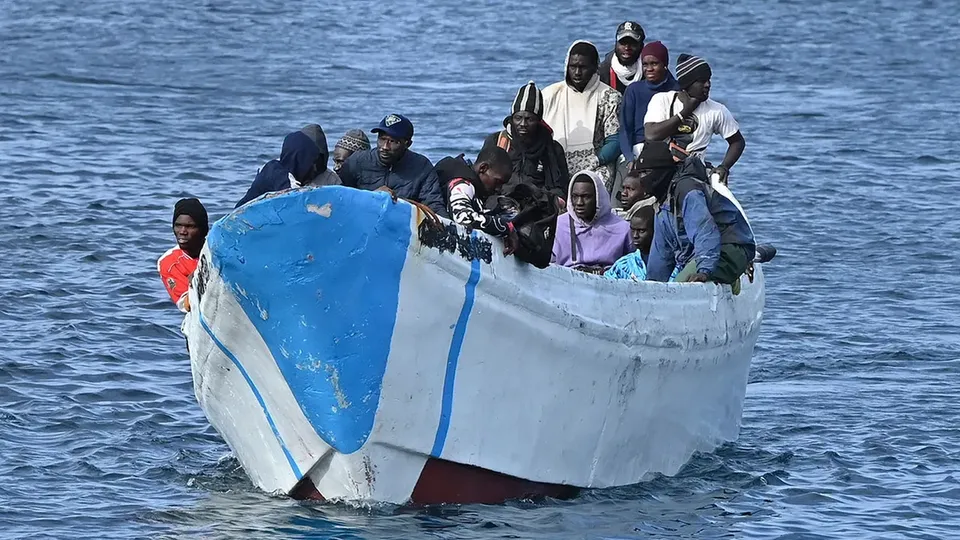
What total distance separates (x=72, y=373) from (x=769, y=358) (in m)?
6.34

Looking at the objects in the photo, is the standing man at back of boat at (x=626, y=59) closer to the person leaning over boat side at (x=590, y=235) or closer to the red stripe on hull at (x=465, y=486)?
the person leaning over boat side at (x=590, y=235)

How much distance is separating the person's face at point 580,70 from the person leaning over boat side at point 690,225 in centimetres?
232

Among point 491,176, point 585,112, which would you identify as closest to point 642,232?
point 491,176

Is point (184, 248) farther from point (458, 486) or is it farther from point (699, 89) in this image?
point (699, 89)

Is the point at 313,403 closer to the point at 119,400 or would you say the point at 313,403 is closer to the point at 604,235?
the point at 604,235

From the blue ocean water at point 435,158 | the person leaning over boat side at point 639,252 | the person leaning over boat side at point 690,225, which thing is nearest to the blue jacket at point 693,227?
the person leaning over boat side at point 690,225

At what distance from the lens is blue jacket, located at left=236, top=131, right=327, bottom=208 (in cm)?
1093

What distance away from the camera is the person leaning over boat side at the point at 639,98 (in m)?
14.2

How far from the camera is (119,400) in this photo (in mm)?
14930

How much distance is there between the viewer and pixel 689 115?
1390 cm

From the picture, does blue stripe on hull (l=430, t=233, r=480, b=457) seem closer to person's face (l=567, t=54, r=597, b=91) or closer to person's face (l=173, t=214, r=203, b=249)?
person's face (l=173, t=214, r=203, b=249)

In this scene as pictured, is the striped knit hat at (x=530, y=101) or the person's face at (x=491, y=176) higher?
the striped knit hat at (x=530, y=101)

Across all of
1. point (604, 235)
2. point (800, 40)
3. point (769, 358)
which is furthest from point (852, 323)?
point (800, 40)

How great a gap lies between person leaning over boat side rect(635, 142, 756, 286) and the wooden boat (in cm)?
44
